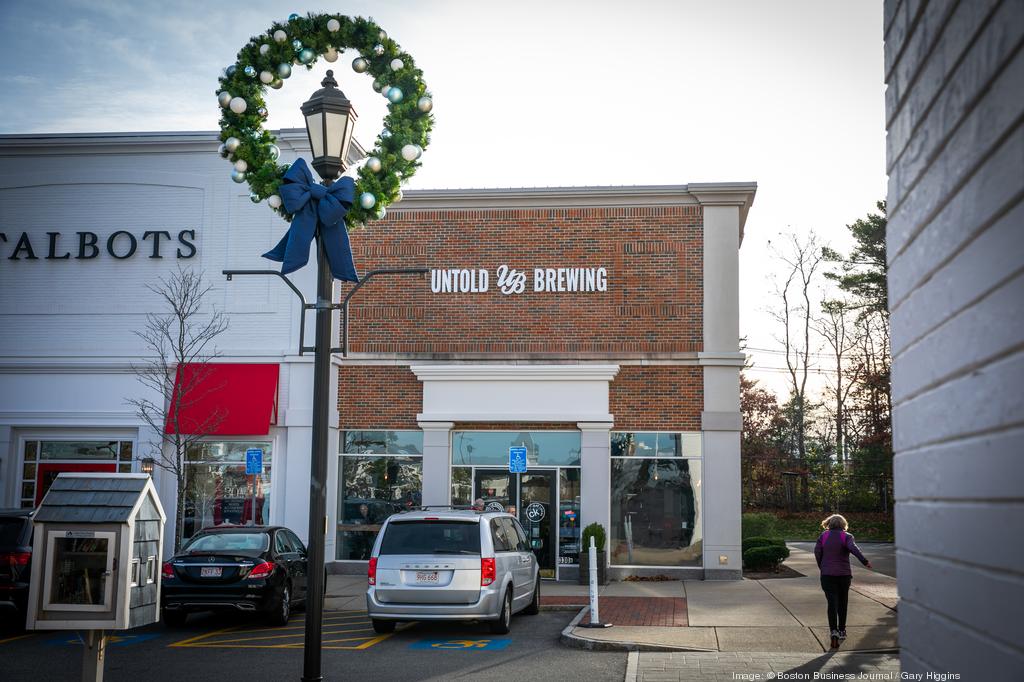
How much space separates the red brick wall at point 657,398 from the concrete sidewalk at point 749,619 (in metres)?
3.55

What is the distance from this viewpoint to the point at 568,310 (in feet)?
78.3

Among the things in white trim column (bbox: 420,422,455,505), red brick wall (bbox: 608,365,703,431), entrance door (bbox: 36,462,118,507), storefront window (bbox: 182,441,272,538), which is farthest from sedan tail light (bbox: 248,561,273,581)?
entrance door (bbox: 36,462,118,507)

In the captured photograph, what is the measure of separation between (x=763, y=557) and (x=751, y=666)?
1360cm

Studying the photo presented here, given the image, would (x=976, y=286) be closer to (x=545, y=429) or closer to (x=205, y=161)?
(x=545, y=429)

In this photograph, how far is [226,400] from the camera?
23.7m

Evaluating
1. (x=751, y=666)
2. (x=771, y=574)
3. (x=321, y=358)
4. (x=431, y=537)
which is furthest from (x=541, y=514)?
(x=321, y=358)

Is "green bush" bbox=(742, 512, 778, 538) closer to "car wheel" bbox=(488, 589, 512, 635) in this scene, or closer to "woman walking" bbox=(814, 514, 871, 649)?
"car wheel" bbox=(488, 589, 512, 635)

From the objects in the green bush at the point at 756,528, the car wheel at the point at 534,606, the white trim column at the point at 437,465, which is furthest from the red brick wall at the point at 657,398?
the green bush at the point at 756,528

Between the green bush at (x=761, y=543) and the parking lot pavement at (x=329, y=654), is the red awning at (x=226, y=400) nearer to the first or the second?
the parking lot pavement at (x=329, y=654)

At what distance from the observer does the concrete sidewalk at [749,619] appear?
13.1 meters

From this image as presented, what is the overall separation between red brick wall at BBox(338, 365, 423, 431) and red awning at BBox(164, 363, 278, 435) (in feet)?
5.44

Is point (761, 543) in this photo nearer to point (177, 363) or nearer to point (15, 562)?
point (177, 363)

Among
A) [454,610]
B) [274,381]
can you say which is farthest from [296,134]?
[454,610]

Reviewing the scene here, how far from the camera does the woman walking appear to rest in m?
12.9
